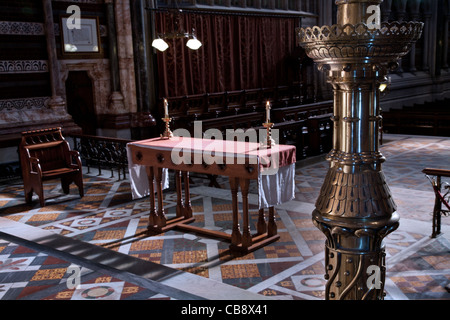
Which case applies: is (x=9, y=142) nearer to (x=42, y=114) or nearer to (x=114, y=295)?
(x=42, y=114)

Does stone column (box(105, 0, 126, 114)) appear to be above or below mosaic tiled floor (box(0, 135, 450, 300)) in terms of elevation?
above

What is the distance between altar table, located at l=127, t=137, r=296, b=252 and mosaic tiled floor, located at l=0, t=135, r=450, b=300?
161 millimetres

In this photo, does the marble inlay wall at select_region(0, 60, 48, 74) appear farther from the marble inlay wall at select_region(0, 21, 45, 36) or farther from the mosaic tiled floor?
the mosaic tiled floor

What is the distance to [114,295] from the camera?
3859 mm

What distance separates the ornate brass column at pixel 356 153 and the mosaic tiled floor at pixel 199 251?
2.09 m

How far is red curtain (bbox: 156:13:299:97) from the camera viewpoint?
11.5 metres

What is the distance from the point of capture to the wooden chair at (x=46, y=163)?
272 inches

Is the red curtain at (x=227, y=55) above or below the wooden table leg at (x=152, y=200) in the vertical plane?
above

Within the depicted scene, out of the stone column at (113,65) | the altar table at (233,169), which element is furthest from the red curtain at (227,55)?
the altar table at (233,169)

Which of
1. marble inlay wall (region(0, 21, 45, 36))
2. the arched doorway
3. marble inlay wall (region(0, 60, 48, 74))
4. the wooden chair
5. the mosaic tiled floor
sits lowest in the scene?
the mosaic tiled floor

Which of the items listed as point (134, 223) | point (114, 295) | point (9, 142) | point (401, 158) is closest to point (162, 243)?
point (134, 223)

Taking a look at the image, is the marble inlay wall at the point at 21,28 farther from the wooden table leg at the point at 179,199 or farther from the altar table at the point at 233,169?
the wooden table leg at the point at 179,199

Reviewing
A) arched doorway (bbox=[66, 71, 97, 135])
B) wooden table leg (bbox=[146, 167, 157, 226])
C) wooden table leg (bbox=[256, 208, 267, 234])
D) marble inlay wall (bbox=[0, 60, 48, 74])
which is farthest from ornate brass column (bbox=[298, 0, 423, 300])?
arched doorway (bbox=[66, 71, 97, 135])
